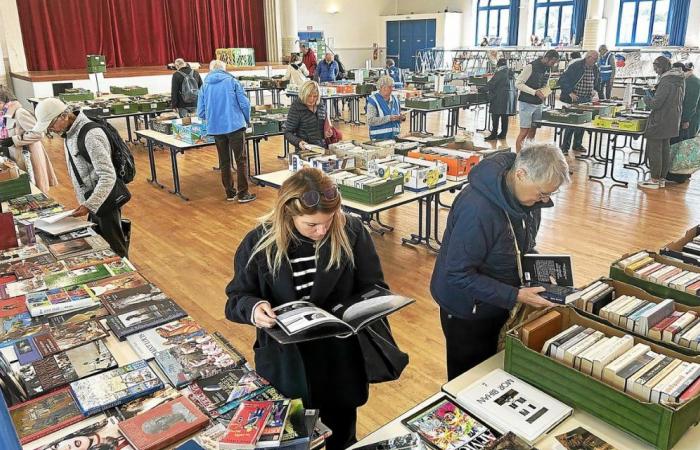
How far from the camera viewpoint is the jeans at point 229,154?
6.36 meters

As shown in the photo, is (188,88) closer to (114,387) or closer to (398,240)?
(398,240)

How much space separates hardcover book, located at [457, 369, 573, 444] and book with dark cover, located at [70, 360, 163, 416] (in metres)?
1.02

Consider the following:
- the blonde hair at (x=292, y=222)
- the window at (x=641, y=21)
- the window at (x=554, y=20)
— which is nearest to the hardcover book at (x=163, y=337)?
the blonde hair at (x=292, y=222)

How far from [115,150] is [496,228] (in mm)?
2468

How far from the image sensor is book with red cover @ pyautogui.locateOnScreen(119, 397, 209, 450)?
162 centimetres

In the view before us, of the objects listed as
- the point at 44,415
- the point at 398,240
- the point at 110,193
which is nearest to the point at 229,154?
the point at 398,240

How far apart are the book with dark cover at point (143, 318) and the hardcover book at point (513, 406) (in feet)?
4.06

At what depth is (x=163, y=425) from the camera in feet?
5.51

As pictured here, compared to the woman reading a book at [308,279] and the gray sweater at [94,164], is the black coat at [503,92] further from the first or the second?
the woman reading a book at [308,279]

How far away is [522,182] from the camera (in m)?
1.98

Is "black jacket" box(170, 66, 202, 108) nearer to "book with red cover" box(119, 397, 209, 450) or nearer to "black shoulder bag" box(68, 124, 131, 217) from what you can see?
"black shoulder bag" box(68, 124, 131, 217)

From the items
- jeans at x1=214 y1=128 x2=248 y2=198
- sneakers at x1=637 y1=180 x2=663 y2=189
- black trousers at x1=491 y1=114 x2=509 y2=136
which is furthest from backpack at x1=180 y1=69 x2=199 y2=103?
sneakers at x1=637 y1=180 x2=663 y2=189

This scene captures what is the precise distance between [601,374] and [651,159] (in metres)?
6.09

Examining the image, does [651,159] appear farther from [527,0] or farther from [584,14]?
[527,0]
